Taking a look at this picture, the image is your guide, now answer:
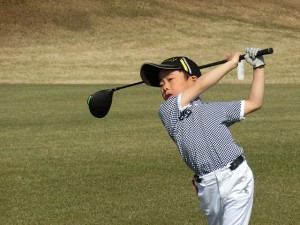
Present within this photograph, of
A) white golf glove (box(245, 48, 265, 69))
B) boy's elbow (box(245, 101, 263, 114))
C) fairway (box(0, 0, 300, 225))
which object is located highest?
white golf glove (box(245, 48, 265, 69))

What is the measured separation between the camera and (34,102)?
2352 cm

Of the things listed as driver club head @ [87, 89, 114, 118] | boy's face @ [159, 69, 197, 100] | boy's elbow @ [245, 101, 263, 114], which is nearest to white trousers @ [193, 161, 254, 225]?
boy's elbow @ [245, 101, 263, 114]

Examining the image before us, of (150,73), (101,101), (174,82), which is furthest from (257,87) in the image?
(101,101)

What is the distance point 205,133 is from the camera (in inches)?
228

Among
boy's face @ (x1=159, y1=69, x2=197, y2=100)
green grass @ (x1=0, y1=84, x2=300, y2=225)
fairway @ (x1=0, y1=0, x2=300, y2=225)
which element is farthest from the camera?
fairway @ (x1=0, y1=0, x2=300, y2=225)

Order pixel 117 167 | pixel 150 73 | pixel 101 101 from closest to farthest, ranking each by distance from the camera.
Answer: pixel 150 73
pixel 101 101
pixel 117 167

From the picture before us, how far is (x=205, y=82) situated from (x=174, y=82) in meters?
0.33

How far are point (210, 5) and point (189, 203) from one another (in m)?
48.9

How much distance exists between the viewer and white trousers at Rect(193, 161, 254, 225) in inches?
225

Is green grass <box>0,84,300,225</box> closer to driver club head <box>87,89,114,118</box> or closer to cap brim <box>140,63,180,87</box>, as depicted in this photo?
driver club head <box>87,89,114,118</box>

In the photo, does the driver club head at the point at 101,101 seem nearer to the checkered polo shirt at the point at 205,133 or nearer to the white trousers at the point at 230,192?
the checkered polo shirt at the point at 205,133

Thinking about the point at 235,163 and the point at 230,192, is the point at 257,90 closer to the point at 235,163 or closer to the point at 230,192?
the point at 235,163

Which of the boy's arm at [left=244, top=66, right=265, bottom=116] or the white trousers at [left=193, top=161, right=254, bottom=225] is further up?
the boy's arm at [left=244, top=66, right=265, bottom=116]

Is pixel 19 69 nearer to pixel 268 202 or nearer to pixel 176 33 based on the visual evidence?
pixel 176 33
